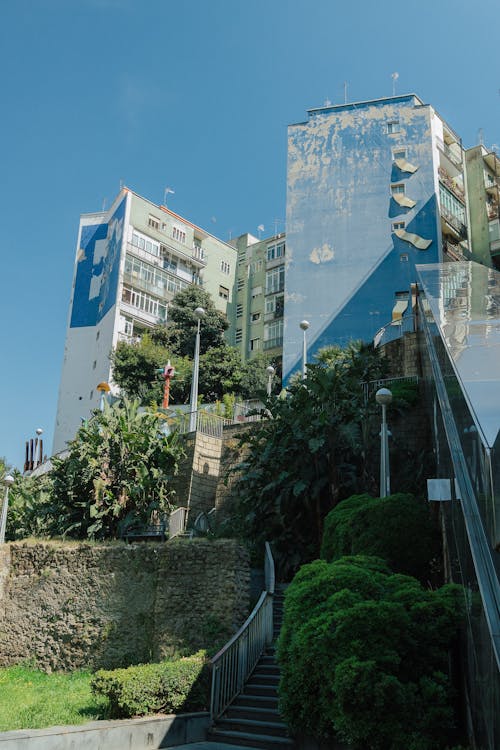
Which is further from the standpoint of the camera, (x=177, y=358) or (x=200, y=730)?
(x=177, y=358)

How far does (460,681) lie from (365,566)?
2.31m

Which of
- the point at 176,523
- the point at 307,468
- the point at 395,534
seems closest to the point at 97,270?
the point at 176,523

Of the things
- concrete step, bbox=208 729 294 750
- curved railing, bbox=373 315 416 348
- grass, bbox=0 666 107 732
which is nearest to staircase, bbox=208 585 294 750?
concrete step, bbox=208 729 294 750

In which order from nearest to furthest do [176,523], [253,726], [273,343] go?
[253,726]
[176,523]
[273,343]

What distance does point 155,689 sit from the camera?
37.3ft

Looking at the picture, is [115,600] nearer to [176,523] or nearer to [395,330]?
[176,523]

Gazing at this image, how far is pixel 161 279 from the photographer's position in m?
49.3

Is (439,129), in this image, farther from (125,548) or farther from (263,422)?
(125,548)

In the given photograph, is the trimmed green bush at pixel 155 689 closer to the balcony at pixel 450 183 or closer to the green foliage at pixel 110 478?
the green foliage at pixel 110 478

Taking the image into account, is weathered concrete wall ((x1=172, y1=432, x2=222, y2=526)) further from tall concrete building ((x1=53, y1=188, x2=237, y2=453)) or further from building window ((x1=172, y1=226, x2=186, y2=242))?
building window ((x1=172, y1=226, x2=186, y2=242))

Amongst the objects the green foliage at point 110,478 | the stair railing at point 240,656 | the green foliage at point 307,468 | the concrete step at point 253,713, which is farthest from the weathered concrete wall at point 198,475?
the concrete step at point 253,713

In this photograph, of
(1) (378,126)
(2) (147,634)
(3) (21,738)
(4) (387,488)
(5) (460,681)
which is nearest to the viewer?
(5) (460,681)

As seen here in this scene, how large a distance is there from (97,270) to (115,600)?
37563mm

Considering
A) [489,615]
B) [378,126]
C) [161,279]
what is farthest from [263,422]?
[161,279]
